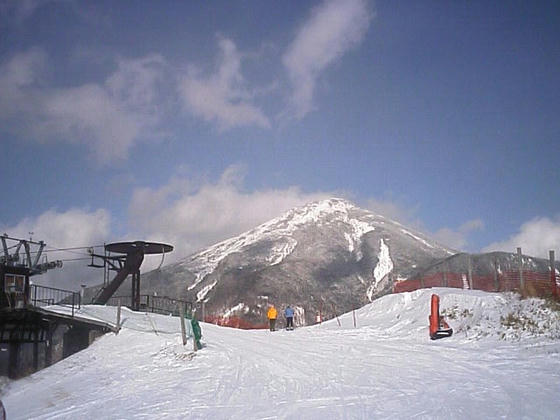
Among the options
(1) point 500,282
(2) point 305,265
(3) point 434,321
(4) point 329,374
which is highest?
(2) point 305,265

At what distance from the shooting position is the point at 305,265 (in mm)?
122938

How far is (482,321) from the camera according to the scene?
2388 cm

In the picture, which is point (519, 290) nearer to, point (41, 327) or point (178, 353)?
point (178, 353)

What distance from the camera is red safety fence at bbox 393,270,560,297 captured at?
25.2 m

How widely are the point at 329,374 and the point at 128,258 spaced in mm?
34645

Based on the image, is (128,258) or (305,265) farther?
(305,265)

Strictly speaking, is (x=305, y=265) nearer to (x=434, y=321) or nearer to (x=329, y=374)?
(x=434, y=321)

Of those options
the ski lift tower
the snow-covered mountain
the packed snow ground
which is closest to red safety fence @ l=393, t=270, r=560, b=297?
the packed snow ground

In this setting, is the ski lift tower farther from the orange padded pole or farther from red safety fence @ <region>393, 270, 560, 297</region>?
the orange padded pole

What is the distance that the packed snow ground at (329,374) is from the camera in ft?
39.0

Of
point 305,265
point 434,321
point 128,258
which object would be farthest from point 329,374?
point 305,265

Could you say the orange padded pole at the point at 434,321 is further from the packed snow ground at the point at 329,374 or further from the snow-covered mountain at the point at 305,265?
the snow-covered mountain at the point at 305,265

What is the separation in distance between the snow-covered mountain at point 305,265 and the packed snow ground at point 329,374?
215 ft

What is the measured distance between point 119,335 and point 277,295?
7802cm
